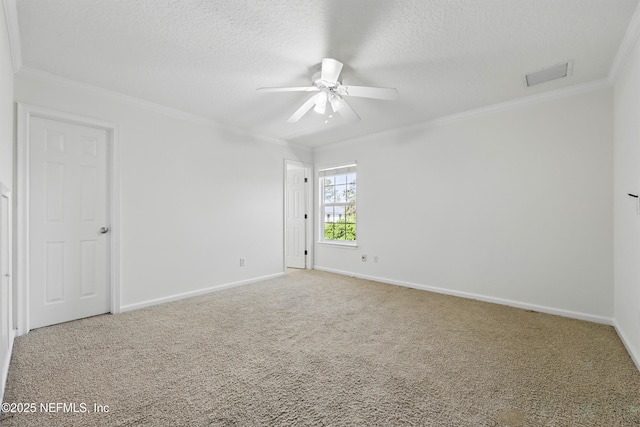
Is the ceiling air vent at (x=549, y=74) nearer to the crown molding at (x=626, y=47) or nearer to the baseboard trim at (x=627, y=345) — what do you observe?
the crown molding at (x=626, y=47)

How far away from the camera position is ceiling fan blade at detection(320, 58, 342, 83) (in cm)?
220

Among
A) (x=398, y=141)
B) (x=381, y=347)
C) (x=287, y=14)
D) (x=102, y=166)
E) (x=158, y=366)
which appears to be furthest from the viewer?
(x=398, y=141)

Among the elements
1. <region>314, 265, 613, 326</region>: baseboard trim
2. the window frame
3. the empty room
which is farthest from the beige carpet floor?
the window frame

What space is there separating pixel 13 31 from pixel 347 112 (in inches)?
102

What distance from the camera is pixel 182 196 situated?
3619 millimetres

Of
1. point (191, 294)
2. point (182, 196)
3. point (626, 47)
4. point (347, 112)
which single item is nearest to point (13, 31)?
point (182, 196)

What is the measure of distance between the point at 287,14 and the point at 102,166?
2.55m

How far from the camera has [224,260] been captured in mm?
4059

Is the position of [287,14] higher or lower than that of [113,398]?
higher

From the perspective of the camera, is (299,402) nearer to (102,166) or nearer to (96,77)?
(102,166)

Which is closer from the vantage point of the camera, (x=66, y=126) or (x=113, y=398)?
(x=113, y=398)

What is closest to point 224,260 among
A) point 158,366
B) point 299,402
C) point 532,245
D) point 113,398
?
point 158,366

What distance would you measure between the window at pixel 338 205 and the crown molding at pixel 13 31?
399cm

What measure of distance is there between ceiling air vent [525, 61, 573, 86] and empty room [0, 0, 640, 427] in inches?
1.0
